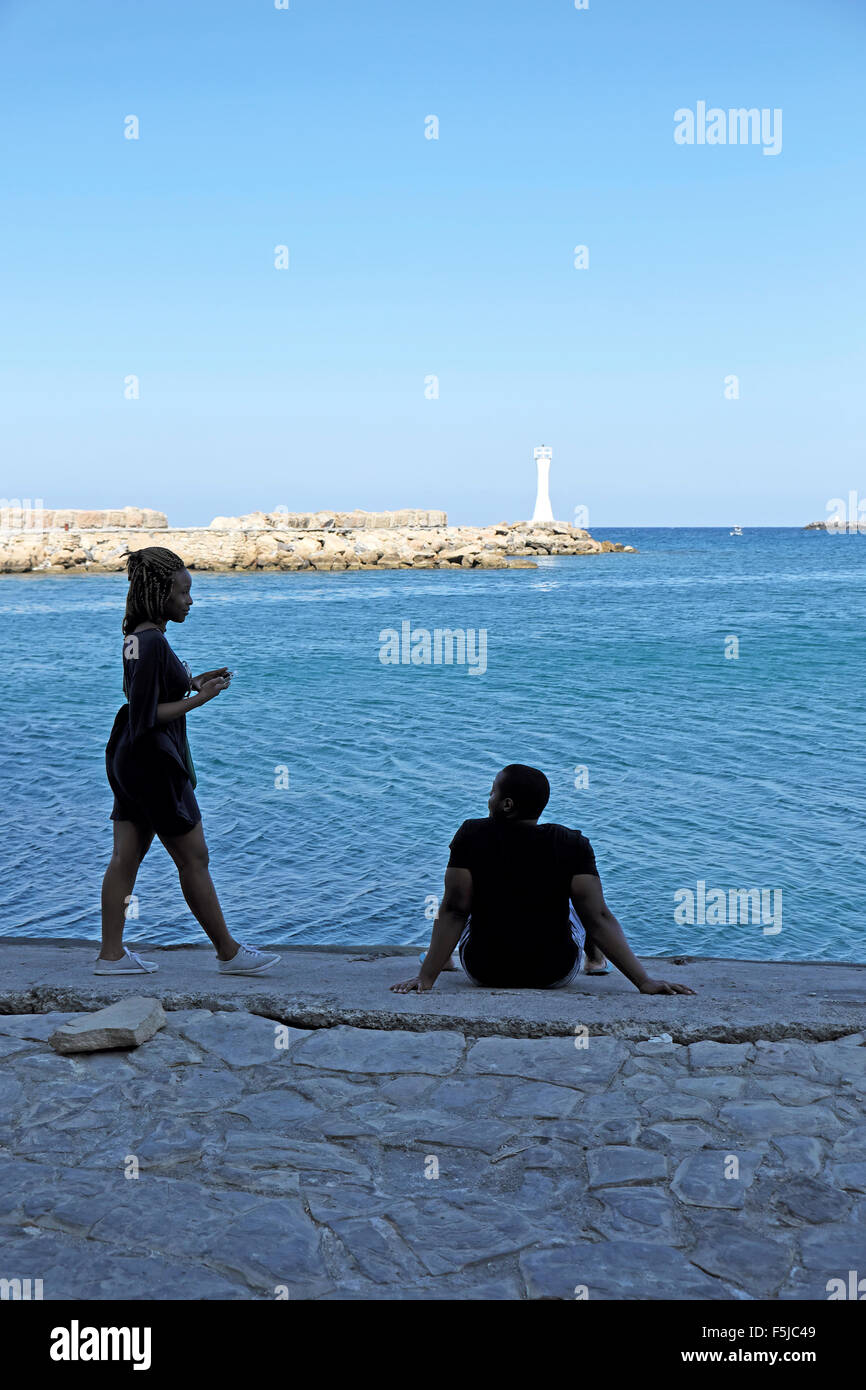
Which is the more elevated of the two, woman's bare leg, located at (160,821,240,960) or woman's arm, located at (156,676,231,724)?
woman's arm, located at (156,676,231,724)

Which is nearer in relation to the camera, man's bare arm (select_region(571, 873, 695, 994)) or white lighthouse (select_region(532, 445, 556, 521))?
man's bare arm (select_region(571, 873, 695, 994))

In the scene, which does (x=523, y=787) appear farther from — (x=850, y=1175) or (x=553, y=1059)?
(x=850, y=1175)

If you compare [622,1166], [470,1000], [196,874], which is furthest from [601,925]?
[196,874]

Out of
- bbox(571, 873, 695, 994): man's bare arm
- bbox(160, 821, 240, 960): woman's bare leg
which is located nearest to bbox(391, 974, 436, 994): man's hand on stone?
bbox(571, 873, 695, 994): man's bare arm

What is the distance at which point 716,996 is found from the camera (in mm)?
4625

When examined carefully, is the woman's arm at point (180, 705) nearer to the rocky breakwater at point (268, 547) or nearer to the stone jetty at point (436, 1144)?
the stone jetty at point (436, 1144)

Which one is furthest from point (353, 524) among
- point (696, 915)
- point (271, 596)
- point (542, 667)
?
point (696, 915)

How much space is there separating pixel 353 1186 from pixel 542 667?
82.0 feet

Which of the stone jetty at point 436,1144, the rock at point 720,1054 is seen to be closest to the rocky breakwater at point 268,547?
the stone jetty at point 436,1144

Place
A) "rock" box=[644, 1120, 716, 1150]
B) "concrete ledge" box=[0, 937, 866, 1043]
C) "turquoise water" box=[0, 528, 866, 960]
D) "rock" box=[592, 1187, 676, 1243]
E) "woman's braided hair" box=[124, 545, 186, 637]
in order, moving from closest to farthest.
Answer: "rock" box=[592, 1187, 676, 1243]
"rock" box=[644, 1120, 716, 1150]
"concrete ledge" box=[0, 937, 866, 1043]
"woman's braided hair" box=[124, 545, 186, 637]
"turquoise water" box=[0, 528, 866, 960]

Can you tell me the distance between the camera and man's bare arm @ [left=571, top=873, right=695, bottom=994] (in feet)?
14.6

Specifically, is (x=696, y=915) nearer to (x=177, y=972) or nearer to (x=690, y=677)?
(x=177, y=972)

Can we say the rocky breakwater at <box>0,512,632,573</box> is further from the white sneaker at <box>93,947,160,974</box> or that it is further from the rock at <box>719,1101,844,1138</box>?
the rock at <box>719,1101,844,1138</box>

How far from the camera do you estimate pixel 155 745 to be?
4.54 m
